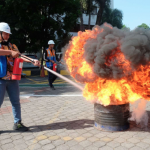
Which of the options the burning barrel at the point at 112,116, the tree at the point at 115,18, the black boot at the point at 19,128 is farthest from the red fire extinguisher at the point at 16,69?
the tree at the point at 115,18

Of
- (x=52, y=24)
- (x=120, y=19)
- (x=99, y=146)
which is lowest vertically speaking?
(x=99, y=146)

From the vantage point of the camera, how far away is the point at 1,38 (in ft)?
12.6

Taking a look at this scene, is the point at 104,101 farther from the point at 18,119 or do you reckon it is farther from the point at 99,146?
the point at 18,119

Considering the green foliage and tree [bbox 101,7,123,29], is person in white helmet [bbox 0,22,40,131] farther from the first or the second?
tree [bbox 101,7,123,29]

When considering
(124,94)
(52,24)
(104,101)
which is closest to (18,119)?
(104,101)

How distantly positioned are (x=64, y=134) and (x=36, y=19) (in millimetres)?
10578

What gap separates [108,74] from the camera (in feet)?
11.4

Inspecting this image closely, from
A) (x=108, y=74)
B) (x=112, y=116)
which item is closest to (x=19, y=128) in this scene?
(x=112, y=116)

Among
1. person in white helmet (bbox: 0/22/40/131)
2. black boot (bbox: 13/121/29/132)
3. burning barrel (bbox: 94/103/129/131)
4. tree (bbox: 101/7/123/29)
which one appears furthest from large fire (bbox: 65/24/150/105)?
tree (bbox: 101/7/123/29)

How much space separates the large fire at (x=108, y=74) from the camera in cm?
339

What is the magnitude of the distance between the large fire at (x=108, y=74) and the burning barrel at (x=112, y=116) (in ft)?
0.42

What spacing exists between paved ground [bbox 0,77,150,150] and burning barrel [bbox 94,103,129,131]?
0.40 feet

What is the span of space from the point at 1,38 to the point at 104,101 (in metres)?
2.47

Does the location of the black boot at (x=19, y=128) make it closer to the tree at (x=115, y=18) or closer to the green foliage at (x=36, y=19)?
the green foliage at (x=36, y=19)
